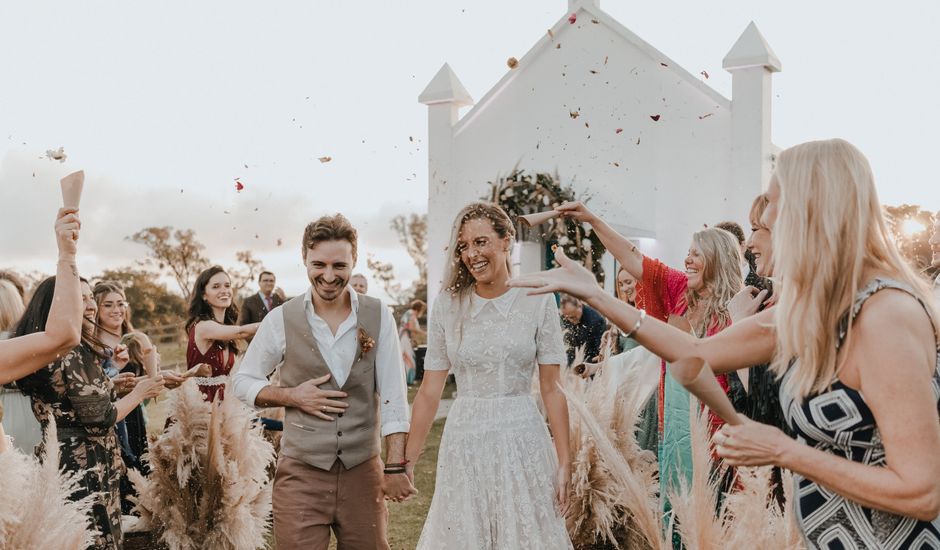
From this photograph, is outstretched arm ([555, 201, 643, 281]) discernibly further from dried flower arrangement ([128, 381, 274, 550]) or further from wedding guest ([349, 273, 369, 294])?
wedding guest ([349, 273, 369, 294])

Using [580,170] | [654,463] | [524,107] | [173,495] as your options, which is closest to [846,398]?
[654,463]

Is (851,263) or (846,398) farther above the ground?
(851,263)

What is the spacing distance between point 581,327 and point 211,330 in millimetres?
3240

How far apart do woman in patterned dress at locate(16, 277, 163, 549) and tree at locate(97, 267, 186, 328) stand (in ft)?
48.2

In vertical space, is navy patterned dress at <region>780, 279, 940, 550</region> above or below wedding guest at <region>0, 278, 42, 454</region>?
above

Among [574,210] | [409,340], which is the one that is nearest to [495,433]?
[574,210]

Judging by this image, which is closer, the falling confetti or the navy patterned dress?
the navy patterned dress

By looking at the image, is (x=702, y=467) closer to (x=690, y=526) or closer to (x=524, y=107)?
(x=690, y=526)

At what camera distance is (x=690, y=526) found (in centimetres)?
230

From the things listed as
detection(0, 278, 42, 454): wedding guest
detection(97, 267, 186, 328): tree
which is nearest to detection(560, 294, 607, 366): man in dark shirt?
detection(0, 278, 42, 454): wedding guest

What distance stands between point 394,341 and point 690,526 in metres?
1.88

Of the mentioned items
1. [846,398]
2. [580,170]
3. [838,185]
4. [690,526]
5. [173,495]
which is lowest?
[173,495]

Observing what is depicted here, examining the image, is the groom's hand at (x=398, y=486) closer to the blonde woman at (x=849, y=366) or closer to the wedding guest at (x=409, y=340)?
the blonde woman at (x=849, y=366)

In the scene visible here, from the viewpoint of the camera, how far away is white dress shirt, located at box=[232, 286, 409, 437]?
3.73 meters
